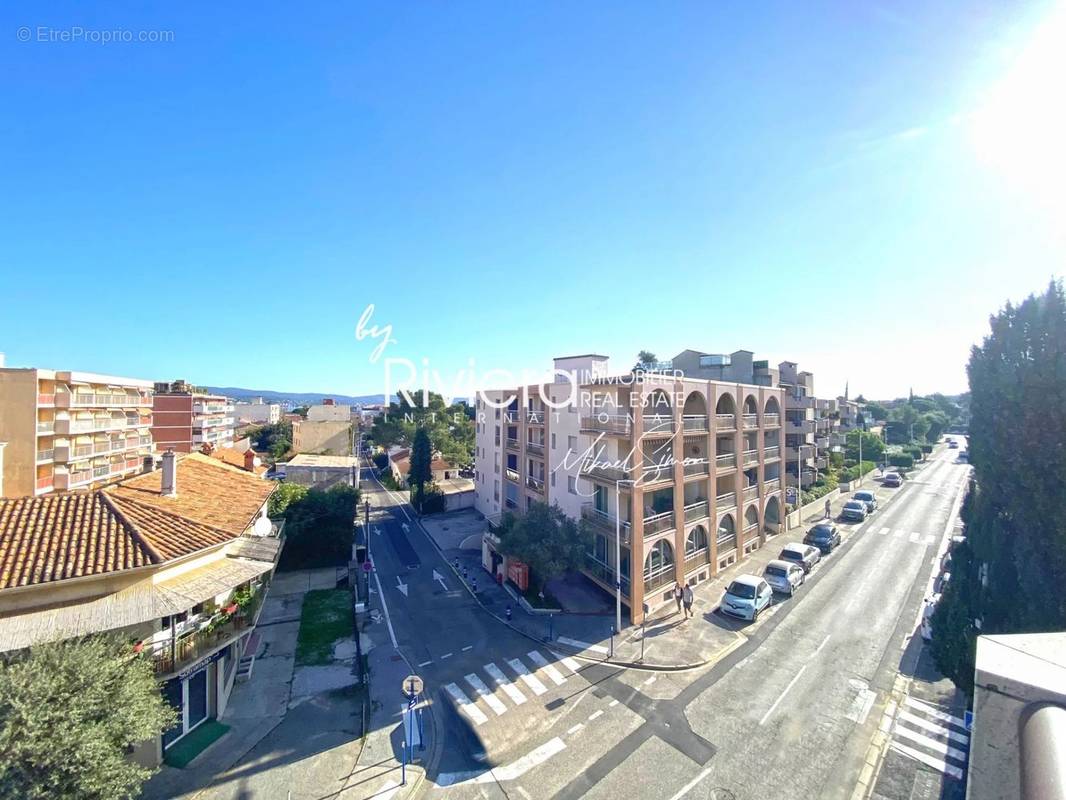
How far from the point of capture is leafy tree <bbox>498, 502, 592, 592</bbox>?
22080 millimetres

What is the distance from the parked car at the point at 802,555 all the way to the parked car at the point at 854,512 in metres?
12.6

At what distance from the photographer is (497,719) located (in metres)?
14.8

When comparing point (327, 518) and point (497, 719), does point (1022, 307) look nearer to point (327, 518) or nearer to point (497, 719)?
point (497, 719)

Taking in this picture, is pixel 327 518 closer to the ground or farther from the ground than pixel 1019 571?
closer to the ground

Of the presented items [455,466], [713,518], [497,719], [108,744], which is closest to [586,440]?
[713,518]

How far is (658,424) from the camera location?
888 inches

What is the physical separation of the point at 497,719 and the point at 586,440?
13.4 metres

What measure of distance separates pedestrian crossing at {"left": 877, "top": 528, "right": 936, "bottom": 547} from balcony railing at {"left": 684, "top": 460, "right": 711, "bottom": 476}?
19.3 metres

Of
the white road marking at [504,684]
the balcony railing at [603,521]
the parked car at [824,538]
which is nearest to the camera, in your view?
the white road marking at [504,684]

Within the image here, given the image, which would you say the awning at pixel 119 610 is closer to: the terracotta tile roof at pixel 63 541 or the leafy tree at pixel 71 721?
the leafy tree at pixel 71 721

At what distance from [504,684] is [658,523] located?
33.0ft

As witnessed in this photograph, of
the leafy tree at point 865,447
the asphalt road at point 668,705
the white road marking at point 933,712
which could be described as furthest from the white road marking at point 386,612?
the leafy tree at point 865,447

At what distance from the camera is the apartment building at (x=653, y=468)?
21.7 m

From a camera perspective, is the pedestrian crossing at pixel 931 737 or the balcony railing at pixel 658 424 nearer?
the pedestrian crossing at pixel 931 737
